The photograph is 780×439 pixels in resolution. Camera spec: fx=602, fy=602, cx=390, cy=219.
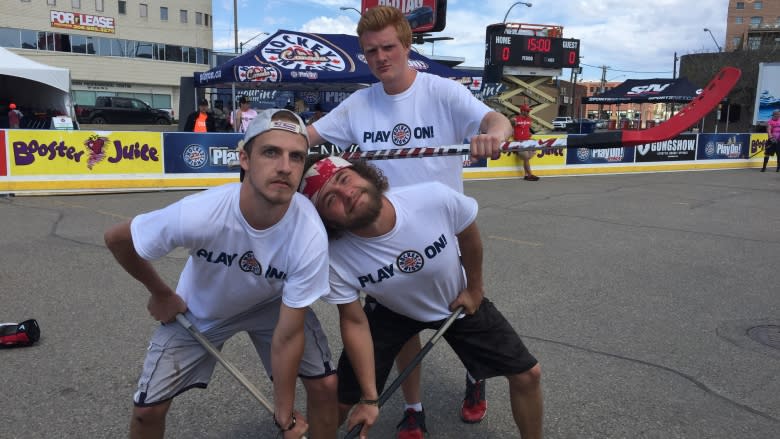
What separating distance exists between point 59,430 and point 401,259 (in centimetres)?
191

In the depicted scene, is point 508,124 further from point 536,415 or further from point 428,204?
point 536,415

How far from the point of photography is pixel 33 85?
69.8 ft

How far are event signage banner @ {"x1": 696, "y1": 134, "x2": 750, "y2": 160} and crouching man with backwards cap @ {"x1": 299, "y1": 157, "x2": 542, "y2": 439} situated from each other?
17.5m

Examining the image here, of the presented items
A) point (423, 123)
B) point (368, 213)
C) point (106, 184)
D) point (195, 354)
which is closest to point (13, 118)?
point (106, 184)

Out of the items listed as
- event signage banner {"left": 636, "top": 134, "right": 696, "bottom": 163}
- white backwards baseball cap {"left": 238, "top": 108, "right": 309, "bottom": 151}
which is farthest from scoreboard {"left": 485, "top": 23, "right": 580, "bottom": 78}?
white backwards baseball cap {"left": 238, "top": 108, "right": 309, "bottom": 151}

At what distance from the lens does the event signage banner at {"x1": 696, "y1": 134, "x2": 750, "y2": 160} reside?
58.5 feet

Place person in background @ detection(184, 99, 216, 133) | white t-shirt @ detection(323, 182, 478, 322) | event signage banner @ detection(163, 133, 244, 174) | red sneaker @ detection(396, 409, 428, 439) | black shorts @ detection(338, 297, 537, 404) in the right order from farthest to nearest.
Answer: person in background @ detection(184, 99, 216, 133)
event signage banner @ detection(163, 133, 244, 174)
red sneaker @ detection(396, 409, 428, 439)
black shorts @ detection(338, 297, 537, 404)
white t-shirt @ detection(323, 182, 478, 322)

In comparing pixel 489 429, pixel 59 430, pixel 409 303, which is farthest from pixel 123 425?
pixel 489 429

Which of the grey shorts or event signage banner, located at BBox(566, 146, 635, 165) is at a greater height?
event signage banner, located at BBox(566, 146, 635, 165)

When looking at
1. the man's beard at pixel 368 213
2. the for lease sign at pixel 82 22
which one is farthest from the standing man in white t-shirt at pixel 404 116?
the for lease sign at pixel 82 22

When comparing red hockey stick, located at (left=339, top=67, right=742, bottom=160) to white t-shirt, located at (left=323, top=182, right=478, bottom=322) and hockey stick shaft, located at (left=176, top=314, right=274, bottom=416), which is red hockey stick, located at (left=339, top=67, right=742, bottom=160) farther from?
hockey stick shaft, located at (left=176, top=314, right=274, bottom=416)

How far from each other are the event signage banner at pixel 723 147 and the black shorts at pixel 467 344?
1753 cm

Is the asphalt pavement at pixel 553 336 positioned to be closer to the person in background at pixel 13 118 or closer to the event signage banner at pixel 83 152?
the event signage banner at pixel 83 152

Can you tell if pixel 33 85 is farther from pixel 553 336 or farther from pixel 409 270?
pixel 409 270
